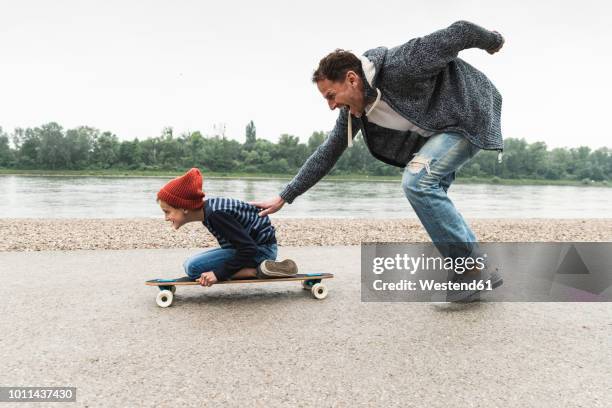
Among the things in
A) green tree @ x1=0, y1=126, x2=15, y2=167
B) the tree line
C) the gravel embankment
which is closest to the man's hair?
the gravel embankment

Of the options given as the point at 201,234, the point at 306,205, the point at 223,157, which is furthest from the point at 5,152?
the point at 201,234

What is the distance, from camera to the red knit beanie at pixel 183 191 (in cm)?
299

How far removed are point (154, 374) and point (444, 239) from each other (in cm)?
188

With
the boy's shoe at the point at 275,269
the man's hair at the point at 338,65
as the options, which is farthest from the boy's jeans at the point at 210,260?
the man's hair at the point at 338,65

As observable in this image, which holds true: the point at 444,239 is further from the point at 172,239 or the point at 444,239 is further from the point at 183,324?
the point at 172,239

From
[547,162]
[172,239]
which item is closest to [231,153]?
[547,162]

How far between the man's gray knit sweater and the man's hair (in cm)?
11

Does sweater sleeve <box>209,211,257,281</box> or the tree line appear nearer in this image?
sweater sleeve <box>209,211,257,281</box>

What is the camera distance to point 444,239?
3.06 meters

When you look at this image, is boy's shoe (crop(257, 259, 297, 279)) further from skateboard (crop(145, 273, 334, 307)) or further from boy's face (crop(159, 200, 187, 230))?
boy's face (crop(159, 200, 187, 230))

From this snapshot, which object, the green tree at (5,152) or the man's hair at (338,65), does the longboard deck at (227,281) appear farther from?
the green tree at (5,152)

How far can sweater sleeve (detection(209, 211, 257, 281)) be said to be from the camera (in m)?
3.05

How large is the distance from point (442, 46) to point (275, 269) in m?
1.68

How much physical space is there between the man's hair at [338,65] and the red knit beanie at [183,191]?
96 centimetres
